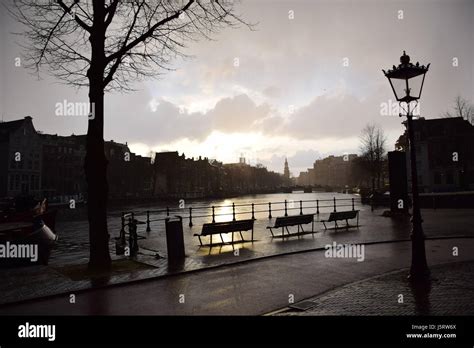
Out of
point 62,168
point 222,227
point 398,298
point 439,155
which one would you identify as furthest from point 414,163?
point 62,168

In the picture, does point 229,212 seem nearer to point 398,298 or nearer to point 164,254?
point 164,254

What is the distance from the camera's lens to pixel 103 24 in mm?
9328

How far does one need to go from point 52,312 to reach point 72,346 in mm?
1486

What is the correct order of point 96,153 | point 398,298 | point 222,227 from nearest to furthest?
1. point 398,298
2. point 96,153
3. point 222,227

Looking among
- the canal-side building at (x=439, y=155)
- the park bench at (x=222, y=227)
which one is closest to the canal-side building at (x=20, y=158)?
the park bench at (x=222, y=227)

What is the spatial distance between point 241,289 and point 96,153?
566 centimetres

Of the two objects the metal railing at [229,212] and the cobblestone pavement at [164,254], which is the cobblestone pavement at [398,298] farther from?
the metal railing at [229,212]

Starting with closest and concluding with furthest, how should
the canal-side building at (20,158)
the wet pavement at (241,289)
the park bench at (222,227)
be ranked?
the wet pavement at (241,289), the park bench at (222,227), the canal-side building at (20,158)

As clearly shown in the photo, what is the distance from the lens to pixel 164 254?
10977mm

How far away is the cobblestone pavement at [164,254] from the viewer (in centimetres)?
764

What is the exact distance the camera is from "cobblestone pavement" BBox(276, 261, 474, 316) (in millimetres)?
5285

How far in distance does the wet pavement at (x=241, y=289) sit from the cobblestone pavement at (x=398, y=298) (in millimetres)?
61

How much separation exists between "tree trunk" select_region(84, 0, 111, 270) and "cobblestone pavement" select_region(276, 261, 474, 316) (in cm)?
613

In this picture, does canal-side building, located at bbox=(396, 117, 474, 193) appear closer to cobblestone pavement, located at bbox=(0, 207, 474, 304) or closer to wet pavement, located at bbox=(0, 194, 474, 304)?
cobblestone pavement, located at bbox=(0, 207, 474, 304)
